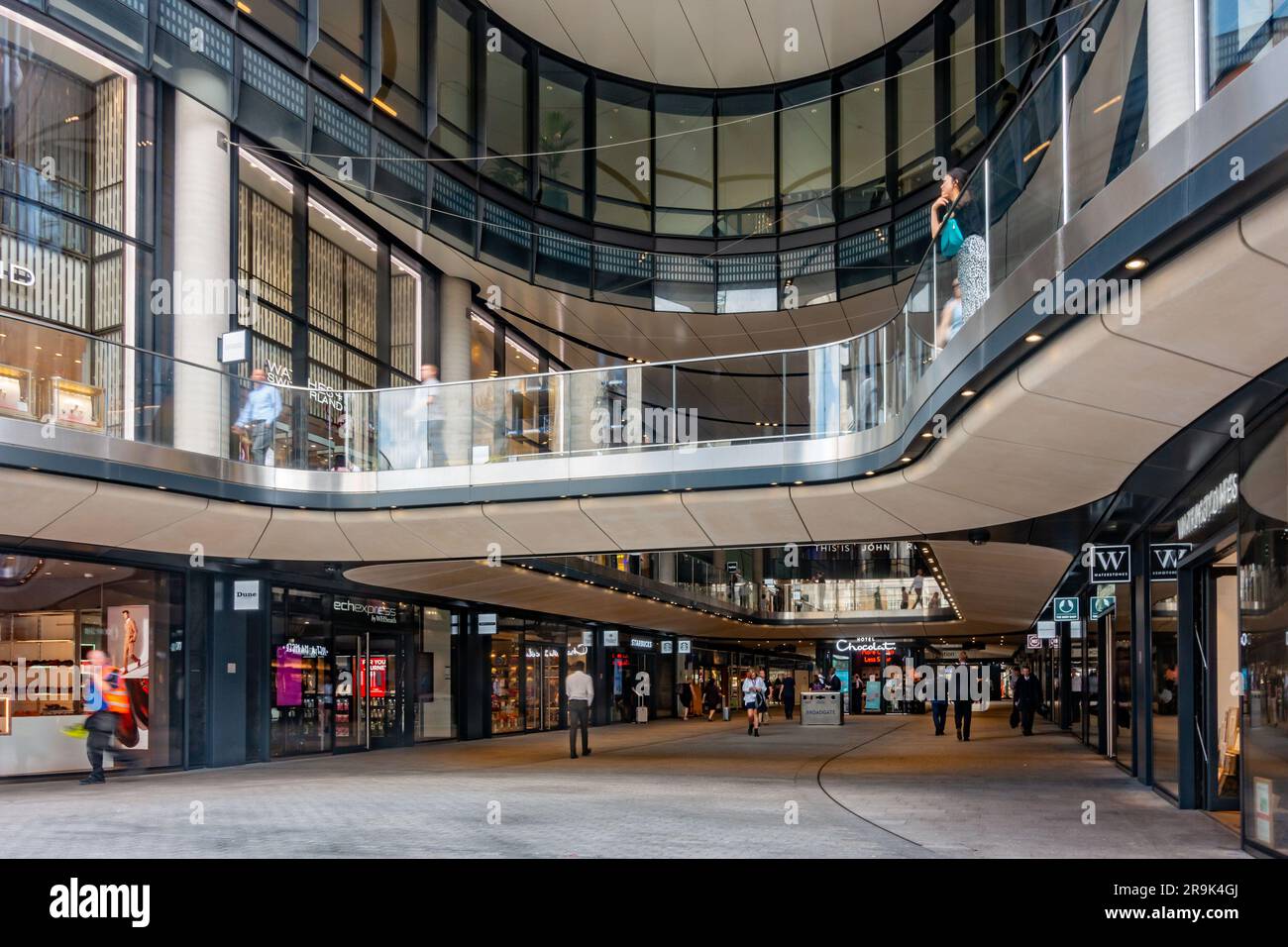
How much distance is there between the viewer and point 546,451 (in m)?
16.5

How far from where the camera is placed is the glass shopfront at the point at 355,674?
21125mm

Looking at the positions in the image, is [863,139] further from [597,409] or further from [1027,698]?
[1027,698]

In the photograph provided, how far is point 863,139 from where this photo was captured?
27125 millimetres

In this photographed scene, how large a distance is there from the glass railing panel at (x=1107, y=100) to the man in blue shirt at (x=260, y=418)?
11897 millimetres

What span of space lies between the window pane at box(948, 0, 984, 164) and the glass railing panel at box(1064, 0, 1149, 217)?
16705 millimetres

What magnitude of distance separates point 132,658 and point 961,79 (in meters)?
18.0

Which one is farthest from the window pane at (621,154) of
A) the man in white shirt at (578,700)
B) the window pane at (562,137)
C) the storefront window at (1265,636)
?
the storefront window at (1265,636)

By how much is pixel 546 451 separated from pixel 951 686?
34.6 m

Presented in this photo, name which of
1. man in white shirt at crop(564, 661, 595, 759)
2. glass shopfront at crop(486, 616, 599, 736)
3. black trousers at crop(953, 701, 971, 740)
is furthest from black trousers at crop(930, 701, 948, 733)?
man in white shirt at crop(564, 661, 595, 759)

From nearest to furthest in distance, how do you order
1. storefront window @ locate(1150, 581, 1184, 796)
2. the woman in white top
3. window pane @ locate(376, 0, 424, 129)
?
storefront window @ locate(1150, 581, 1184, 796)
window pane @ locate(376, 0, 424, 129)
the woman in white top

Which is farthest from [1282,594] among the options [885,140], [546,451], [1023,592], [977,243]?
[885,140]

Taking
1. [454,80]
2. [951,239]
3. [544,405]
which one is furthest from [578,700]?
[951,239]

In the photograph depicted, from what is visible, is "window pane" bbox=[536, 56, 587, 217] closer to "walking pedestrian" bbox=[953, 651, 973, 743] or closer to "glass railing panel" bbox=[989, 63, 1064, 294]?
"walking pedestrian" bbox=[953, 651, 973, 743]

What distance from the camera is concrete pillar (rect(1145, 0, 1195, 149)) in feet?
19.2
